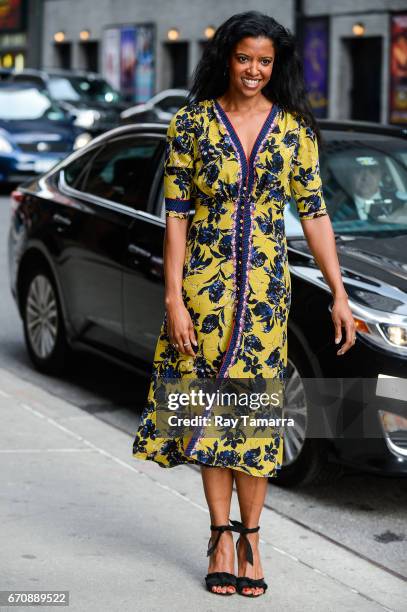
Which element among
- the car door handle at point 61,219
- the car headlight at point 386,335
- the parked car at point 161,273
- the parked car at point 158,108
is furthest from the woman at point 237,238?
the parked car at point 158,108

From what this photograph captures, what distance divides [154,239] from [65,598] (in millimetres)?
2515

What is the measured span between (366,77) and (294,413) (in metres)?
25.1

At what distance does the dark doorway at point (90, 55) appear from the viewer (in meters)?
40.2

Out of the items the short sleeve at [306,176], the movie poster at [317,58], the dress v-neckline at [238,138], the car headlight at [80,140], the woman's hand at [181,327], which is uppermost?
the movie poster at [317,58]

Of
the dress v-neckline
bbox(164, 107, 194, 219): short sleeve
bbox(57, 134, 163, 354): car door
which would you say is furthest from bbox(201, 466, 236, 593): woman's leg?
bbox(57, 134, 163, 354): car door

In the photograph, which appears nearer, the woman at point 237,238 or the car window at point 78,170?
the woman at point 237,238

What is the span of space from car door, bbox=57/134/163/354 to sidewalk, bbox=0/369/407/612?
832mm

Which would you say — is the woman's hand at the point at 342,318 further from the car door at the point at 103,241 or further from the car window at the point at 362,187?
the car door at the point at 103,241

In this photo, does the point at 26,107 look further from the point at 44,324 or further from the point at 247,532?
the point at 247,532

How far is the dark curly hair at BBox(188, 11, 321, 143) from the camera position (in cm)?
404

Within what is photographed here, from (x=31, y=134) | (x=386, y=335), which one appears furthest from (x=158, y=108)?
(x=386, y=335)

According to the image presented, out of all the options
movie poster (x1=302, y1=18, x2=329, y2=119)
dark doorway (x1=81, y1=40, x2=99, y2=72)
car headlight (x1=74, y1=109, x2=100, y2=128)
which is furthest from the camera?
dark doorway (x1=81, y1=40, x2=99, y2=72)

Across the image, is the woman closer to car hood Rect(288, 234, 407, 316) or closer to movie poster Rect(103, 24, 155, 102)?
car hood Rect(288, 234, 407, 316)

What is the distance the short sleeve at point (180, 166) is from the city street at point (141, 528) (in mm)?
1152
